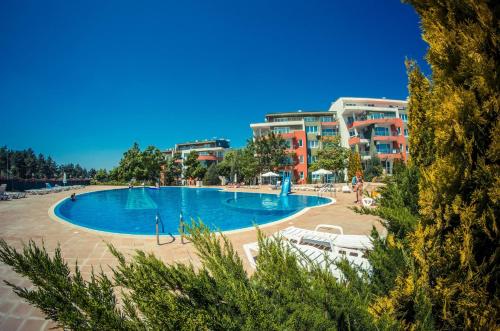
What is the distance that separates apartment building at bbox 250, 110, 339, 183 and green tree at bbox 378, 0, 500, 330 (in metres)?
44.2

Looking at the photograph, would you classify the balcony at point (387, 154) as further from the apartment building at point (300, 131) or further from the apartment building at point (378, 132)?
the apartment building at point (300, 131)

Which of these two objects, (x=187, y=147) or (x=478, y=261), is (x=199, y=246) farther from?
(x=187, y=147)

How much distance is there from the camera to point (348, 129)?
49.8 m

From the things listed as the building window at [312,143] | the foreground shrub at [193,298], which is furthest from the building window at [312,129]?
the foreground shrub at [193,298]

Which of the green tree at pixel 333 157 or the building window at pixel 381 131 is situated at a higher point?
the building window at pixel 381 131

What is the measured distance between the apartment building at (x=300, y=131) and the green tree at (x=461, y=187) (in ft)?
145

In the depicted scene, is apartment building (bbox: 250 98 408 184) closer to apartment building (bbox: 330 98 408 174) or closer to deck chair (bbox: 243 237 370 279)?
apartment building (bbox: 330 98 408 174)

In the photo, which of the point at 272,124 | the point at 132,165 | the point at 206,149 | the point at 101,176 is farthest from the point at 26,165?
the point at 272,124

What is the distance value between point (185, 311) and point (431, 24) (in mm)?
2804

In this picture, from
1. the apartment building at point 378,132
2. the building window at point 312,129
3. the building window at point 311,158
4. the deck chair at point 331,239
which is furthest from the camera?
the building window at point 312,129

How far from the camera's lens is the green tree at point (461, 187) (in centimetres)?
165

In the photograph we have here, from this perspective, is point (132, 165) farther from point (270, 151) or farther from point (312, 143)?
point (312, 143)

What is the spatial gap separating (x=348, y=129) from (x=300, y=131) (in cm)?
1073

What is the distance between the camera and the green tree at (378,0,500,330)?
1.65 metres
